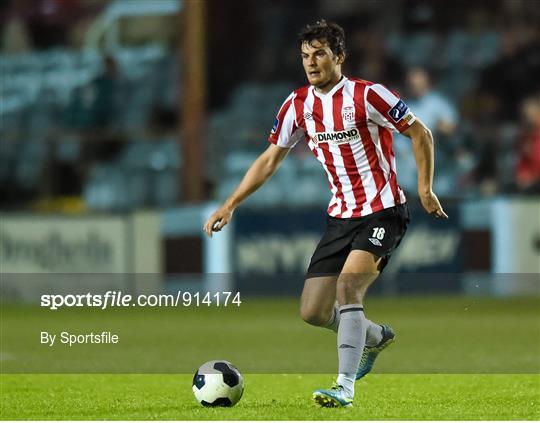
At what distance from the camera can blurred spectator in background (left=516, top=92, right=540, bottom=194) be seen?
1405 cm

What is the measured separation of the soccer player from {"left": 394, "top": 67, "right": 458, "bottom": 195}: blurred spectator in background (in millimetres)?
7173

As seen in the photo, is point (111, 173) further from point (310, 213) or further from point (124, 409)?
point (124, 409)

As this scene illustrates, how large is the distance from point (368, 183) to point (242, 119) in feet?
35.8

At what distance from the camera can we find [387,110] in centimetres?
676

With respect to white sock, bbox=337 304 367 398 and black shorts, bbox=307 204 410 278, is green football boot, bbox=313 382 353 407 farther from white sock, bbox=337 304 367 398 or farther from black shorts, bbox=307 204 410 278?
black shorts, bbox=307 204 410 278

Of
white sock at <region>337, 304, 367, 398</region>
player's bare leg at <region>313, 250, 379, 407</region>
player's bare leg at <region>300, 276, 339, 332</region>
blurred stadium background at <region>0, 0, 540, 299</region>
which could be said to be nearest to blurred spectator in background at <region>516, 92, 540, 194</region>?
blurred stadium background at <region>0, 0, 540, 299</region>

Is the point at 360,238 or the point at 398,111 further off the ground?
the point at 398,111

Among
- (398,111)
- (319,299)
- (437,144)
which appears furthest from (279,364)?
(437,144)

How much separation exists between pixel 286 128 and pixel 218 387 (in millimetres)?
1364

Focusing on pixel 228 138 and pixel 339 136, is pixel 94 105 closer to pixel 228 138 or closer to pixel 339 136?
pixel 228 138

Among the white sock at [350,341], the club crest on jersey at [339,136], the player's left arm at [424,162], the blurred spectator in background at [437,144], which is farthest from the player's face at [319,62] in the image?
the blurred spectator in background at [437,144]

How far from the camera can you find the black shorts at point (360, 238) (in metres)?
6.78

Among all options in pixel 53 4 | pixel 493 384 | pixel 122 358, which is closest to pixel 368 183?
pixel 493 384

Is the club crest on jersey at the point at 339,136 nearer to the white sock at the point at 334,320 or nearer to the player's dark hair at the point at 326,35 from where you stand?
the player's dark hair at the point at 326,35
